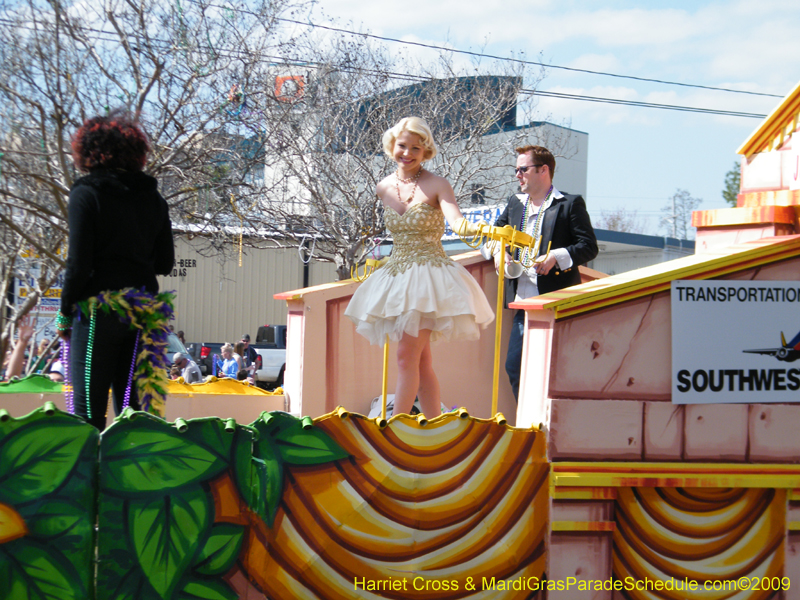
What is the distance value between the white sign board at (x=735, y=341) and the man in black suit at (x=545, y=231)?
1.24 metres

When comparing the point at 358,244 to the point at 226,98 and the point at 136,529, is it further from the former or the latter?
the point at 136,529

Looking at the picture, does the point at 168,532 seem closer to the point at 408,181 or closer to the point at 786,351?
the point at 408,181

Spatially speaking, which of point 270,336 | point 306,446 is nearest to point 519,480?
point 306,446

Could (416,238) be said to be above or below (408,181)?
below

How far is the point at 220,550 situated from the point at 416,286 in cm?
151

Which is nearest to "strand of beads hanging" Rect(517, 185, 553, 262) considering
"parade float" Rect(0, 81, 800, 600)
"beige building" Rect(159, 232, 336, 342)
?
"parade float" Rect(0, 81, 800, 600)

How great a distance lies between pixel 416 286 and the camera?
134 inches

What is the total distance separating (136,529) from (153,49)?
22.1 ft

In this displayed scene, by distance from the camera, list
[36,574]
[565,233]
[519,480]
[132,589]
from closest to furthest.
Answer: [36,574] < [132,589] < [519,480] < [565,233]

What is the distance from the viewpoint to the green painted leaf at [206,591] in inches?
91.5

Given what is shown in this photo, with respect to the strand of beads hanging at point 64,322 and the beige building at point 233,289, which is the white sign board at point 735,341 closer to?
the strand of beads hanging at point 64,322

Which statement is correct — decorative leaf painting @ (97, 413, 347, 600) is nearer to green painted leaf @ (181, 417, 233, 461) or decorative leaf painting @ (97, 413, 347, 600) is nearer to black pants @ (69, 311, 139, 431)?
green painted leaf @ (181, 417, 233, 461)

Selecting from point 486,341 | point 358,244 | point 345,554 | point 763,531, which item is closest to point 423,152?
point 486,341

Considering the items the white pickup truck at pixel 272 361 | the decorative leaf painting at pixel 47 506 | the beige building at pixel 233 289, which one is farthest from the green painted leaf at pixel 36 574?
the beige building at pixel 233 289
